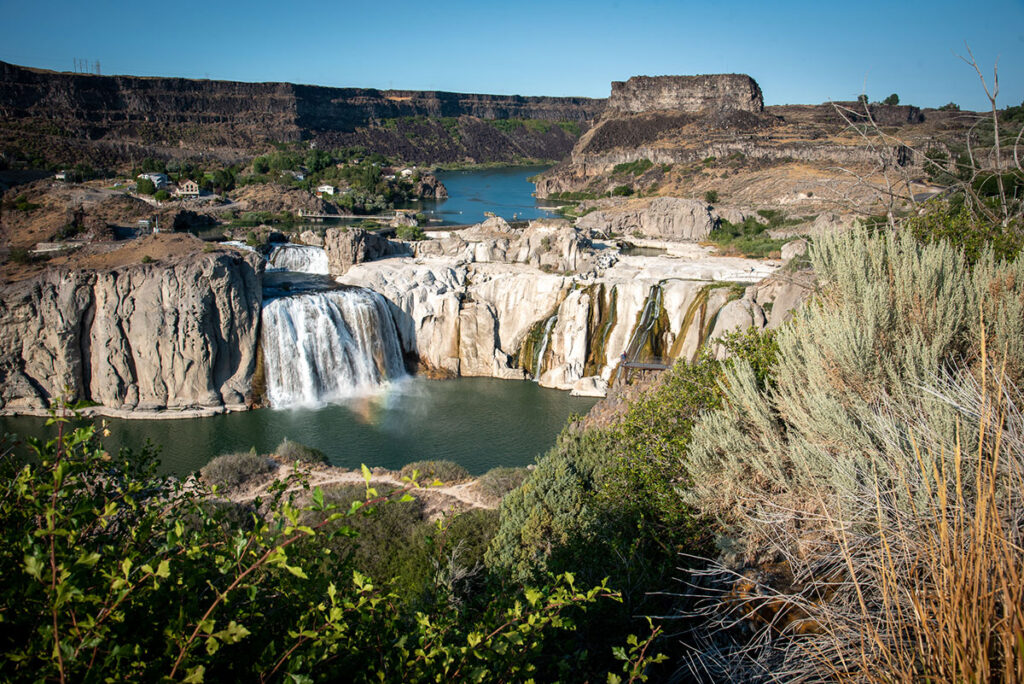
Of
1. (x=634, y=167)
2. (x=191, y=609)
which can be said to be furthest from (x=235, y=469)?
(x=634, y=167)

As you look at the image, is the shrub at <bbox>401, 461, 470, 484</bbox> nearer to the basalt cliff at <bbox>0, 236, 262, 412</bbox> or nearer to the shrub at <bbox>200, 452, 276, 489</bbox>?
the shrub at <bbox>200, 452, 276, 489</bbox>

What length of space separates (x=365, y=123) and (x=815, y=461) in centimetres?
13265

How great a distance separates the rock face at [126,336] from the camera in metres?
19.8

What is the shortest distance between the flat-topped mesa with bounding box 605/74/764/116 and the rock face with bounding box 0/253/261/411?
3065 inches

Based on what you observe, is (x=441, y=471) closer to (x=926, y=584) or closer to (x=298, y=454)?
(x=298, y=454)

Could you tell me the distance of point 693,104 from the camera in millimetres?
89562

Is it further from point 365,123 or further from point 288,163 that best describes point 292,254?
point 365,123

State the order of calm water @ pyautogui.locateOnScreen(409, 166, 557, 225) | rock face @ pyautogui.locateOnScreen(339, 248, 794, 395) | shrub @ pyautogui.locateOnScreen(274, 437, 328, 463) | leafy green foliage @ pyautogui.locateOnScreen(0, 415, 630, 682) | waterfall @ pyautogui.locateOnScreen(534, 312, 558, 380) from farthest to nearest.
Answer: calm water @ pyautogui.locateOnScreen(409, 166, 557, 225), waterfall @ pyautogui.locateOnScreen(534, 312, 558, 380), rock face @ pyautogui.locateOnScreen(339, 248, 794, 395), shrub @ pyautogui.locateOnScreen(274, 437, 328, 463), leafy green foliage @ pyautogui.locateOnScreen(0, 415, 630, 682)

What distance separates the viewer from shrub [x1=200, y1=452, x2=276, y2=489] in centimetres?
1388

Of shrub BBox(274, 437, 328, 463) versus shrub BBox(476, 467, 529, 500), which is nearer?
shrub BBox(476, 467, 529, 500)

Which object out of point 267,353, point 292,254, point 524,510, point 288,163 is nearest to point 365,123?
point 288,163

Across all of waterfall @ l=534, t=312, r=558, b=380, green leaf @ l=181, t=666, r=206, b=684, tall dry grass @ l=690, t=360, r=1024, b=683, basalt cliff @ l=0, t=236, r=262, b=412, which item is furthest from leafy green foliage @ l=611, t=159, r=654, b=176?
green leaf @ l=181, t=666, r=206, b=684

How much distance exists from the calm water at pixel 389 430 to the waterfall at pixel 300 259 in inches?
393

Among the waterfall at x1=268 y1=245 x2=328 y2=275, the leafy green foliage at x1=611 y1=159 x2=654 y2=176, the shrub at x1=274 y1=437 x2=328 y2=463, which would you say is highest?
the leafy green foliage at x1=611 y1=159 x2=654 y2=176
